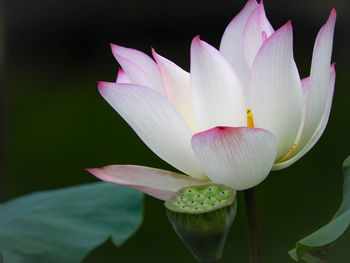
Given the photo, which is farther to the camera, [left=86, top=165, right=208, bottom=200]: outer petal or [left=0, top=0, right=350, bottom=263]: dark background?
[left=0, top=0, right=350, bottom=263]: dark background

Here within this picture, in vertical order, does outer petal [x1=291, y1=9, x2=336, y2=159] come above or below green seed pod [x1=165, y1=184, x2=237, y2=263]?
above

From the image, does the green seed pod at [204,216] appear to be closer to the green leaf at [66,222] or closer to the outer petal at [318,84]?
the outer petal at [318,84]

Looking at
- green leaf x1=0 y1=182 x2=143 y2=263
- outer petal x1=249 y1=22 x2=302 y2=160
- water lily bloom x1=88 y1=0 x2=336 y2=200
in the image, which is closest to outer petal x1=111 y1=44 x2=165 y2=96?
water lily bloom x1=88 y1=0 x2=336 y2=200

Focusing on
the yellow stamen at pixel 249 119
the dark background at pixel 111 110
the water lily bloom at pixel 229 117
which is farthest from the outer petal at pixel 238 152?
the dark background at pixel 111 110

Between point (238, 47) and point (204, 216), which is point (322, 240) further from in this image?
point (238, 47)

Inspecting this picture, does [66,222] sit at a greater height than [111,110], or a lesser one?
greater

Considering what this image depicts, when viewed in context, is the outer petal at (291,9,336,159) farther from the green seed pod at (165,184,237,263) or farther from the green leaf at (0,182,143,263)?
the green leaf at (0,182,143,263)

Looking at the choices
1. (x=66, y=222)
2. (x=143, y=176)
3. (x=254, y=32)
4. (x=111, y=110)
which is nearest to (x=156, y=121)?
(x=143, y=176)
